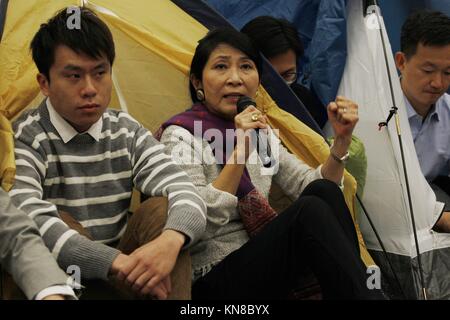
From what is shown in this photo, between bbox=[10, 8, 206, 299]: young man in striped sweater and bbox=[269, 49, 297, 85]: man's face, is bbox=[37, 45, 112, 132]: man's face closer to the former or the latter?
bbox=[10, 8, 206, 299]: young man in striped sweater

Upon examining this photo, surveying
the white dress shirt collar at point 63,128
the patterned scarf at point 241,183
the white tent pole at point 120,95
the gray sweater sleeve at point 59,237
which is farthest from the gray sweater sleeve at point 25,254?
the white tent pole at point 120,95

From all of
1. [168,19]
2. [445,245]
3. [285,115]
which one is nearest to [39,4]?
[168,19]

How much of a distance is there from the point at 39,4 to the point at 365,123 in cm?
86

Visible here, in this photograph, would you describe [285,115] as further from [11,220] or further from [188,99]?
[11,220]

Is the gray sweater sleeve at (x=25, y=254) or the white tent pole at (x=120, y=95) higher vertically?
the white tent pole at (x=120, y=95)

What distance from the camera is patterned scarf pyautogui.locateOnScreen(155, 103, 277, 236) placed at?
1580 mm

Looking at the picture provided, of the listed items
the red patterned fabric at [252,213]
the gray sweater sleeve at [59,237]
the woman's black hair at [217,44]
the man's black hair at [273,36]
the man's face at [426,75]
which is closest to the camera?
the gray sweater sleeve at [59,237]

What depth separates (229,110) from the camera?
1667mm

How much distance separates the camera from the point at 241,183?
5.23 feet

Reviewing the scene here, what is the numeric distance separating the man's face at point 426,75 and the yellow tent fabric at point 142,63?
13.5 inches

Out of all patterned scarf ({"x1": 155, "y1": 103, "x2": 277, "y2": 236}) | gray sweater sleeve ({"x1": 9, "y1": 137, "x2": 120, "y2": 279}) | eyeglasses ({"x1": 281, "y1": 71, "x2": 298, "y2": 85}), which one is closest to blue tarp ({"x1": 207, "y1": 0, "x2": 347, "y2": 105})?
eyeglasses ({"x1": 281, "y1": 71, "x2": 298, "y2": 85})

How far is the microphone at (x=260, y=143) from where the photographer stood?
158 cm

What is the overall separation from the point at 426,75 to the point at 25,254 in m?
1.19

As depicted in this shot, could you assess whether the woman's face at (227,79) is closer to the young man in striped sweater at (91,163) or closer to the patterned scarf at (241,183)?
the patterned scarf at (241,183)
